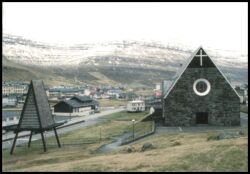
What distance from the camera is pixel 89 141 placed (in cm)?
5353

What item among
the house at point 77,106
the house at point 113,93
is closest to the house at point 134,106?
the house at point 77,106

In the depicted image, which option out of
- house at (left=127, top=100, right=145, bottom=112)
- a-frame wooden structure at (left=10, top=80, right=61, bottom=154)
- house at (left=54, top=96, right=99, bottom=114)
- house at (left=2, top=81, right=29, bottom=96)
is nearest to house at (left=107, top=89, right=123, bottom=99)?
house at (left=2, top=81, right=29, bottom=96)

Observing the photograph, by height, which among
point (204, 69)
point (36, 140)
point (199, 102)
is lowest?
point (36, 140)

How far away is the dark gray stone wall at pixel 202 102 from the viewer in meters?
54.9

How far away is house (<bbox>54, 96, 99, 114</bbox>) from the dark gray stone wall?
5519 centimetres

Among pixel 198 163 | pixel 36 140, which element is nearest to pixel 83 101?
pixel 36 140

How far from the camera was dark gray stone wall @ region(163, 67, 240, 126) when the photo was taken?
5494cm

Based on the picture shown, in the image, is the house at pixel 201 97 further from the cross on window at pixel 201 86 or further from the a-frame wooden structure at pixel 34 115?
the a-frame wooden structure at pixel 34 115

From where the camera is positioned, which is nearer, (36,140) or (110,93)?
(36,140)

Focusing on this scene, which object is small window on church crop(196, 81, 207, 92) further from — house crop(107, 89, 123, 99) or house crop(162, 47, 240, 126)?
house crop(107, 89, 123, 99)

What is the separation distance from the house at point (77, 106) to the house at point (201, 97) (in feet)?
181

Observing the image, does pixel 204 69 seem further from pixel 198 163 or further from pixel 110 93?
pixel 110 93

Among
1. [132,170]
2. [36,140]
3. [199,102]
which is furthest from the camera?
[36,140]

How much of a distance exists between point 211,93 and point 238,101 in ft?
11.6
